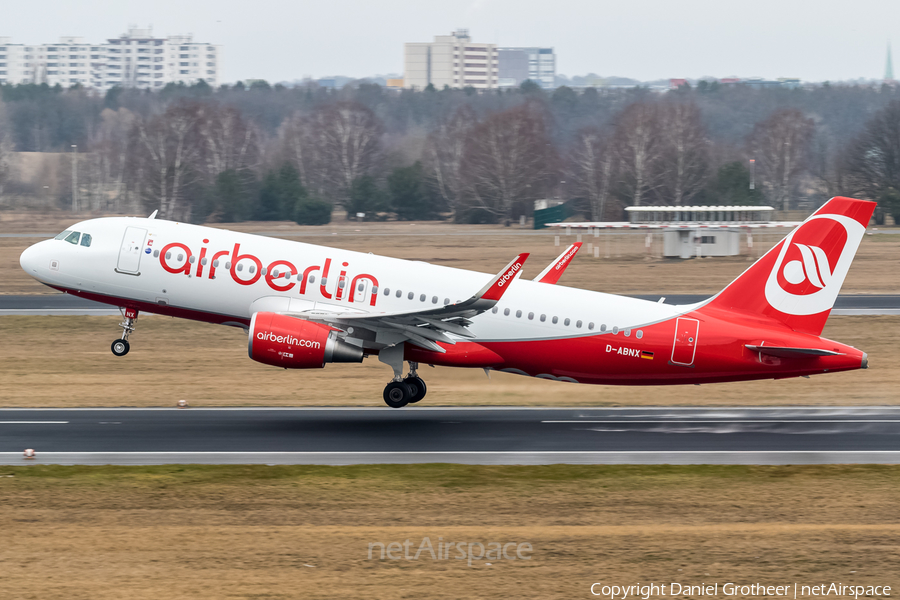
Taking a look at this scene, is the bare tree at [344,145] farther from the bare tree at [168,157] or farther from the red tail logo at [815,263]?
the red tail logo at [815,263]

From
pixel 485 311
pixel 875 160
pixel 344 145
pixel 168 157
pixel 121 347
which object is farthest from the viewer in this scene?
pixel 344 145

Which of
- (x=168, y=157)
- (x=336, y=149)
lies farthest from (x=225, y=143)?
(x=336, y=149)

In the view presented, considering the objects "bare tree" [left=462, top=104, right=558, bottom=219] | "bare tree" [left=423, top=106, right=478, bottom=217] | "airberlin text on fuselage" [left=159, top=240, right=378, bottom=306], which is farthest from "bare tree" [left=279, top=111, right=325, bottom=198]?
"airberlin text on fuselage" [left=159, top=240, right=378, bottom=306]

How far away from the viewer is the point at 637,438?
87.8 feet

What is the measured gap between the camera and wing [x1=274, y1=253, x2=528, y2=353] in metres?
27.2

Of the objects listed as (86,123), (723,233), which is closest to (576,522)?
(723,233)

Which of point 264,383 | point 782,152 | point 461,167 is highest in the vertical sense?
point 782,152

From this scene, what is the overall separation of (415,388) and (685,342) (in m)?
7.96

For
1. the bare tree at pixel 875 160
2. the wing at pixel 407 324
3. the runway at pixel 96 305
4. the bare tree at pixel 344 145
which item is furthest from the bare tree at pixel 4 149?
the wing at pixel 407 324

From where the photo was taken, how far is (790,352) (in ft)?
90.8

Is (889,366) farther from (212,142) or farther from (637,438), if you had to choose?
(212,142)

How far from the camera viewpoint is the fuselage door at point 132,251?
29609mm

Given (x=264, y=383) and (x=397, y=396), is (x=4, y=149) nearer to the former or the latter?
(x=264, y=383)

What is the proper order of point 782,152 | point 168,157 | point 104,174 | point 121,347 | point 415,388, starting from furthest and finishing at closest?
point 782,152 < point 104,174 < point 168,157 < point 121,347 < point 415,388
